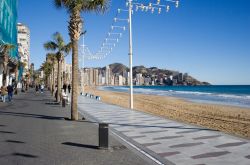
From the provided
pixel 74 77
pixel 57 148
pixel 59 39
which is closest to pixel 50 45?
pixel 59 39

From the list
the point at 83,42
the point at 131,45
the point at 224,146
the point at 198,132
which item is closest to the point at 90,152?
the point at 224,146

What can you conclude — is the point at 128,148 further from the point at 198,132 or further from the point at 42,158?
the point at 198,132

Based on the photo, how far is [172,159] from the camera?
8.62m

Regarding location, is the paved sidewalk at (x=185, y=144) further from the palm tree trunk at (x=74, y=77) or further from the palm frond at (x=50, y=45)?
the palm frond at (x=50, y=45)

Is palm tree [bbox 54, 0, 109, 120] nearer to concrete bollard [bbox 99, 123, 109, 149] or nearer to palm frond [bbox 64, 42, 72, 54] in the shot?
concrete bollard [bbox 99, 123, 109, 149]

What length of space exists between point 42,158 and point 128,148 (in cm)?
271

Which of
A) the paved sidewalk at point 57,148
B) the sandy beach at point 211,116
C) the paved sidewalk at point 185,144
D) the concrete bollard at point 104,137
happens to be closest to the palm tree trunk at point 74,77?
the paved sidewalk at point 57,148

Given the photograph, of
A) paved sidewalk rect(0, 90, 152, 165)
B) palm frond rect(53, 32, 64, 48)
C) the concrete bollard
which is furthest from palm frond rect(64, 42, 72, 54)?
the concrete bollard

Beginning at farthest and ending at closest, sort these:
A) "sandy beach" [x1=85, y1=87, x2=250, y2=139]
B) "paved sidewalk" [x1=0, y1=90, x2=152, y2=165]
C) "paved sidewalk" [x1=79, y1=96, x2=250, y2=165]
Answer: "sandy beach" [x1=85, y1=87, x2=250, y2=139] < "paved sidewalk" [x1=79, y1=96, x2=250, y2=165] < "paved sidewalk" [x1=0, y1=90, x2=152, y2=165]

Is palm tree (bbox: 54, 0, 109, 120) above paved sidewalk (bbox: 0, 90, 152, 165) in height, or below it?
→ above

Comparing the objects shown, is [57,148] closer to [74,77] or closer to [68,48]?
[74,77]

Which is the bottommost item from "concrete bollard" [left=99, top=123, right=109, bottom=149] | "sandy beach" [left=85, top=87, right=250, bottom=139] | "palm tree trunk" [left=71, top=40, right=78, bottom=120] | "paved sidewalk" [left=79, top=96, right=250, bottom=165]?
"sandy beach" [left=85, top=87, right=250, bottom=139]

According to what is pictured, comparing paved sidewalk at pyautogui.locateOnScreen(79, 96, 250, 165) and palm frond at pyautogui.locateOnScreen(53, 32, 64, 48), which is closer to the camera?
paved sidewalk at pyautogui.locateOnScreen(79, 96, 250, 165)

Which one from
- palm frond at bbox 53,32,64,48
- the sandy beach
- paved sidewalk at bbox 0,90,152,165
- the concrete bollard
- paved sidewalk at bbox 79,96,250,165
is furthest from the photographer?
palm frond at bbox 53,32,64,48
